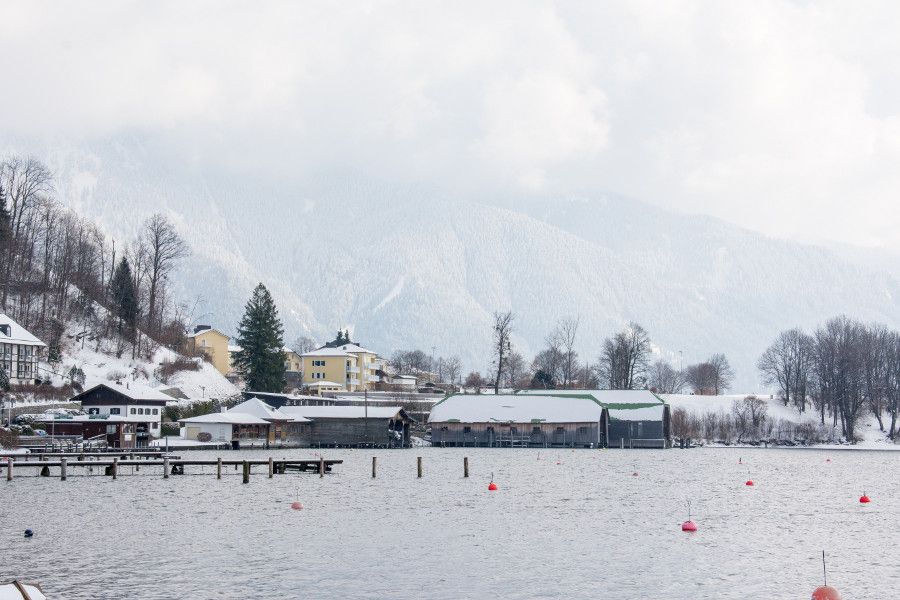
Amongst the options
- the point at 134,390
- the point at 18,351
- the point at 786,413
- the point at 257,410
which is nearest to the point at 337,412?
the point at 257,410

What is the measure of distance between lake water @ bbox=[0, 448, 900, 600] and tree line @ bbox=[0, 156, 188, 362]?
52.9m

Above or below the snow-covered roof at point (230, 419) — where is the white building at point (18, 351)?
above

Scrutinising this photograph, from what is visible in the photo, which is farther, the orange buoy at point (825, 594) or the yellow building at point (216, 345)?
the yellow building at point (216, 345)

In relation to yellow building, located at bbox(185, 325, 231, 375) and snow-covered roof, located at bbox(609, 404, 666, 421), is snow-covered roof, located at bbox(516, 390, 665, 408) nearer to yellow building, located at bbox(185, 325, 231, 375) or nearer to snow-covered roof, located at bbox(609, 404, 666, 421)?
snow-covered roof, located at bbox(609, 404, 666, 421)

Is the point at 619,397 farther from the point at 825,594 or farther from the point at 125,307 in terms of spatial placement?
the point at 825,594

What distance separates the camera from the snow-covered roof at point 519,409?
146 metres

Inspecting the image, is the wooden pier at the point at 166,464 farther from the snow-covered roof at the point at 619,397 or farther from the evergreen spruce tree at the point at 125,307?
the snow-covered roof at the point at 619,397

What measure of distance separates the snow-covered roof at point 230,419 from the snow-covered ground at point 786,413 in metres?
81.3

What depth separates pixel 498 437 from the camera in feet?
486

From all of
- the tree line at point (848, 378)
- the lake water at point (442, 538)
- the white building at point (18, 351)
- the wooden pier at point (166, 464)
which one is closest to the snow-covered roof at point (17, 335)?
the white building at point (18, 351)

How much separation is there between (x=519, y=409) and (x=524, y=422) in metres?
2.81

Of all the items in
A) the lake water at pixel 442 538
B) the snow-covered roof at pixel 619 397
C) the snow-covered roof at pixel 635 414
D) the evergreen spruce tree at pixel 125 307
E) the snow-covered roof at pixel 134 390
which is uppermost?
the evergreen spruce tree at pixel 125 307

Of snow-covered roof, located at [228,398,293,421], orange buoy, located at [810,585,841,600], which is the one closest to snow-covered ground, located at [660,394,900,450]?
snow-covered roof, located at [228,398,293,421]

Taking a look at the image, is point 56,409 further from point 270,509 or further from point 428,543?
point 428,543
